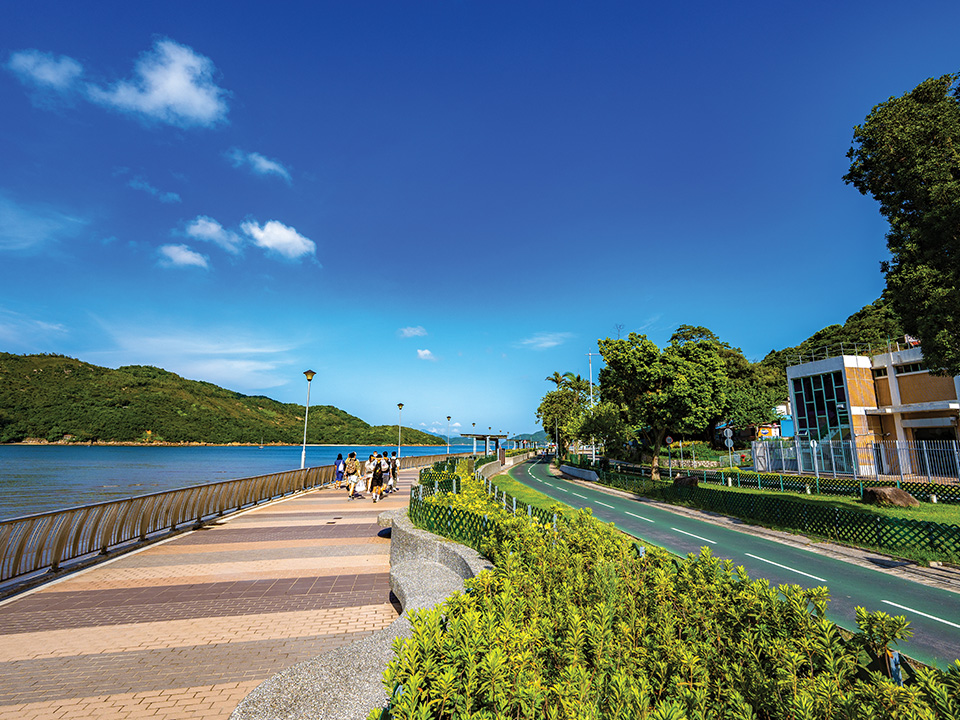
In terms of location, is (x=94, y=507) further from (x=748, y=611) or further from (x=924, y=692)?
(x=924, y=692)

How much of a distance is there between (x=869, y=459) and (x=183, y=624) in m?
35.7

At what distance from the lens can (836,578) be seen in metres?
11.0

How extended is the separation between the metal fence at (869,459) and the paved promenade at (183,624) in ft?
94.4

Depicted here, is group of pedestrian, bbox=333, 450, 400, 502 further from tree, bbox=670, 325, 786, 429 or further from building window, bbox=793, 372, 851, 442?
tree, bbox=670, 325, 786, 429

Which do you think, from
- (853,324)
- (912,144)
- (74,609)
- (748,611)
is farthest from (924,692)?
(853,324)

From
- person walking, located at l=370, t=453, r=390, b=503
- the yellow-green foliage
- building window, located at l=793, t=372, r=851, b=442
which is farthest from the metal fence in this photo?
the yellow-green foliage

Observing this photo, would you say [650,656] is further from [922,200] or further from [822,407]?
[822,407]

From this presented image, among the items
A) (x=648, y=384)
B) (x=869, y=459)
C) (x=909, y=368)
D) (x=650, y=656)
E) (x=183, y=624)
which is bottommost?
(x=183, y=624)

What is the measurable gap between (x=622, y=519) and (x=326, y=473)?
18.3 metres

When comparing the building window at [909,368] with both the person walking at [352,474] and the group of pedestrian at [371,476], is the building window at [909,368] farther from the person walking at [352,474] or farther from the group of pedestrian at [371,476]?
the person walking at [352,474]

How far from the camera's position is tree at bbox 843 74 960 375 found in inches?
436

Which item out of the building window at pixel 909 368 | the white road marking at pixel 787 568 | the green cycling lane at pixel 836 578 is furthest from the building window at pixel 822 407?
the white road marking at pixel 787 568

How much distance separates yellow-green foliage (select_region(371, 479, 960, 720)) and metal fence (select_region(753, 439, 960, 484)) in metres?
28.6

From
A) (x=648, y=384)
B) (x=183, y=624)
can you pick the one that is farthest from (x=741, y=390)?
(x=183, y=624)
